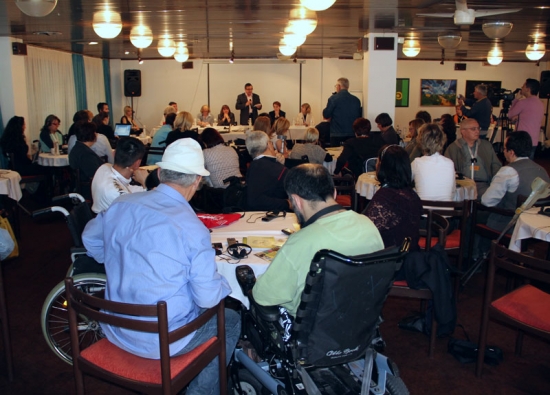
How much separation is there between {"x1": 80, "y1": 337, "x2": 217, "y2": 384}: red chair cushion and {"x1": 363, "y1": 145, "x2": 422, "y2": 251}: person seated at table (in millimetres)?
1424

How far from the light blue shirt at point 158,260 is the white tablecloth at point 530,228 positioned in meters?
2.29

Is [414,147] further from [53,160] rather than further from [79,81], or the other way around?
[79,81]

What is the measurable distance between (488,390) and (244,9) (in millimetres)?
5296

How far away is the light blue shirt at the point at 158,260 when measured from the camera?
2.25 m

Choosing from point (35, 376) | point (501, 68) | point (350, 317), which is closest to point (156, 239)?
point (350, 317)

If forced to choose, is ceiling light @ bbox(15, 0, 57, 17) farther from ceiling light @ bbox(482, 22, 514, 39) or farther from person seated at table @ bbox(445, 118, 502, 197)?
ceiling light @ bbox(482, 22, 514, 39)

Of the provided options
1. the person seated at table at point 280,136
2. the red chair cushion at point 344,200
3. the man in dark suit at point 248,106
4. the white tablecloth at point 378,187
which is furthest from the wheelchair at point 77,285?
the man in dark suit at point 248,106

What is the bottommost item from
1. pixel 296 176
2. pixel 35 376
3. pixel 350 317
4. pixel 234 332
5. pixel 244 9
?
pixel 35 376

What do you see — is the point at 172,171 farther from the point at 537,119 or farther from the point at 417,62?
the point at 417,62

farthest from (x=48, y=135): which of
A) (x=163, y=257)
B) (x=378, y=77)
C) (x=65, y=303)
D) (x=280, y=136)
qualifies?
(x=163, y=257)

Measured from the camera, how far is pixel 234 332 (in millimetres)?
2791

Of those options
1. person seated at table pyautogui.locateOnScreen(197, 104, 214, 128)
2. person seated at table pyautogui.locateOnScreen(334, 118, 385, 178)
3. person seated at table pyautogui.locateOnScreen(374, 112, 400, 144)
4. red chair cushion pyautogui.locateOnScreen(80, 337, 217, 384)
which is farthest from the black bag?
person seated at table pyautogui.locateOnScreen(197, 104, 214, 128)

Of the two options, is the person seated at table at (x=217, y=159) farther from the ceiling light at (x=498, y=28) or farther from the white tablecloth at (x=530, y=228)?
the ceiling light at (x=498, y=28)

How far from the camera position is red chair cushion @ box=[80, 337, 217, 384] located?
90.0 inches
